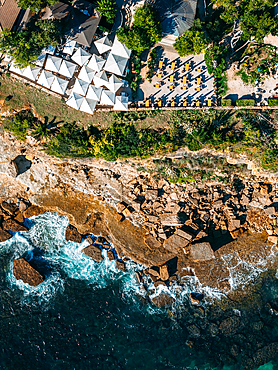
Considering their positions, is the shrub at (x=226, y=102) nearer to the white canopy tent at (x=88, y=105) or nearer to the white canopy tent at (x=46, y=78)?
the white canopy tent at (x=88, y=105)

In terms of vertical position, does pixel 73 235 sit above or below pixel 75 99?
below

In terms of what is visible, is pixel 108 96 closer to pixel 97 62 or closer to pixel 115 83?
pixel 115 83

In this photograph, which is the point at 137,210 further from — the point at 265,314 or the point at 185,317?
the point at 265,314

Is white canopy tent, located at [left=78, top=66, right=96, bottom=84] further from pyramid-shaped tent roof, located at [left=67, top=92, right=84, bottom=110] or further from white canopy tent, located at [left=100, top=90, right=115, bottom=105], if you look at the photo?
white canopy tent, located at [left=100, top=90, right=115, bottom=105]

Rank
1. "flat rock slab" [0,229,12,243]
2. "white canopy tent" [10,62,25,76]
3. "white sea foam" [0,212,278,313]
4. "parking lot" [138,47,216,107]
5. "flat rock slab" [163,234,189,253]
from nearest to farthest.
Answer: "parking lot" [138,47,216,107] → "white canopy tent" [10,62,25,76] → "flat rock slab" [163,234,189,253] → "white sea foam" [0,212,278,313] → "flat rock slab" [0,229,12,243]

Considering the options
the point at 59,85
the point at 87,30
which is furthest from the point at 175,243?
the point at 87,30

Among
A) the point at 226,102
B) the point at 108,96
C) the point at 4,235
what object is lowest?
the point at 4,235

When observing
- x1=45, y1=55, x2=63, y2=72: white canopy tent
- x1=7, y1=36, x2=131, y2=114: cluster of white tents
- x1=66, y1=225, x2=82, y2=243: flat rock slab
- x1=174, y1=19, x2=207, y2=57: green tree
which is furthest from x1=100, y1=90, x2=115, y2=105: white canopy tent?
x1=66, y1=225, x2=82, y2=243: flat rock slab
